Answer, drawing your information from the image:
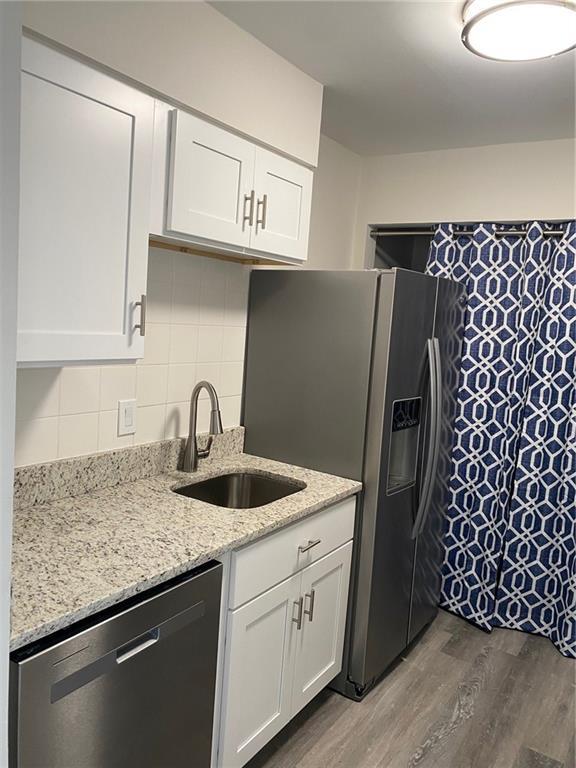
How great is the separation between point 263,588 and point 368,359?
92cm

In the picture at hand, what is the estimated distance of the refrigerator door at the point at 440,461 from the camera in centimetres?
268

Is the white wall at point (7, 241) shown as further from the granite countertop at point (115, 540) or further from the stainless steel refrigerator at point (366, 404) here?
the stainless steel refrigerator at point (366, 404)

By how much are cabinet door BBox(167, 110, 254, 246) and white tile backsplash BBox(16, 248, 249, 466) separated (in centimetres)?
36

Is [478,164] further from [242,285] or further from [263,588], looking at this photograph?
[263,588]

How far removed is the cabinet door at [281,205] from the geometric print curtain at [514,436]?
1.18 m

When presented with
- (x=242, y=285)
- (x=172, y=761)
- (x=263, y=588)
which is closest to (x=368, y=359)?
(x=242, y=285)

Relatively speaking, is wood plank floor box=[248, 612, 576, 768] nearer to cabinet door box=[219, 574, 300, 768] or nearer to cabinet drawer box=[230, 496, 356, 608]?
cabinet door box=[219, 574, 300, 768]

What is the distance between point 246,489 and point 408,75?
1.69 metres

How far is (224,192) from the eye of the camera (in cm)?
189

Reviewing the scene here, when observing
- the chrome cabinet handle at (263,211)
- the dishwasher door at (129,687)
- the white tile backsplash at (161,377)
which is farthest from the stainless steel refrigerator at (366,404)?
the dishwasher door at (129,687)

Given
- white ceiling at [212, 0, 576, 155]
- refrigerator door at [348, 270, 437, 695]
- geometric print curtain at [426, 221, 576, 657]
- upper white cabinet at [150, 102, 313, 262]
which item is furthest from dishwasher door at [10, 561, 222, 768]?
geometric print curtain at [426, 221, 576, 657]

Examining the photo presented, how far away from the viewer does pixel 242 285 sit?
2.57 m

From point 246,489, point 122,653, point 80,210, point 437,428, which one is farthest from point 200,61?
point 437,428

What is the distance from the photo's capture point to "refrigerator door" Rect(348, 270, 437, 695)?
2.27 m
